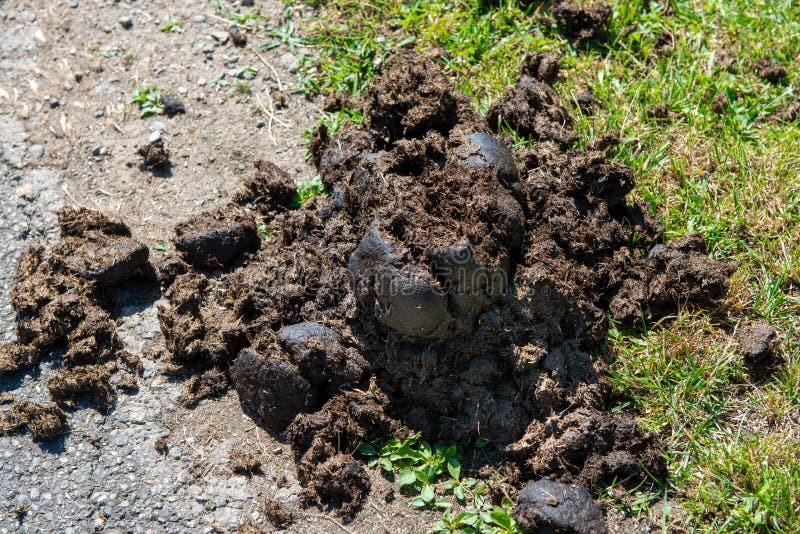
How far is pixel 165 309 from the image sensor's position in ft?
13.2

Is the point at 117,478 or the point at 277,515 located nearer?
the point at 277,515

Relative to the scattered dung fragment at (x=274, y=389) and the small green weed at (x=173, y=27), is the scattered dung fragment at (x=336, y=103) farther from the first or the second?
the scattered dung fragment at (x=274, y=389)

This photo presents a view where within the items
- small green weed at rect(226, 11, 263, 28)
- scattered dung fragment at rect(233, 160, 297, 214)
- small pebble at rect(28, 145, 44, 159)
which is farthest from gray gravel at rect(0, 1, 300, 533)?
small green weed at rect(226, 11, 263, 28)

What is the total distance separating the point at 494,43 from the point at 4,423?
3844 millimetres

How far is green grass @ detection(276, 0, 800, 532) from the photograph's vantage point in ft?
11.1

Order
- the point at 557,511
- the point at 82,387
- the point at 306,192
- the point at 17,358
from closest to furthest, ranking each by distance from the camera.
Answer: the point at 557,511
the point at 82,387
the point at 17,358
the point at 306,192

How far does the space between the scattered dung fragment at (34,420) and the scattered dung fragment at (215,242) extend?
1.09 metres

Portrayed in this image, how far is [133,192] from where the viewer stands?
15.6ft

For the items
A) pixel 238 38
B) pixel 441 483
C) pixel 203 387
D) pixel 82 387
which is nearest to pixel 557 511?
pixel 441 483

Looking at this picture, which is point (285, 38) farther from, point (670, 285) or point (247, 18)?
point (670, 285)

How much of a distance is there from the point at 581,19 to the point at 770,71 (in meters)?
1.27

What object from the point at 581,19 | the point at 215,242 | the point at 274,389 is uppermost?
the point at 581,19

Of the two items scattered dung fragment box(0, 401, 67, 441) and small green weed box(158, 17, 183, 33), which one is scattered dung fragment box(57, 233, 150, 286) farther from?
small green weed box(158, 17, 183, 33)

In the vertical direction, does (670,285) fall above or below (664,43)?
below
